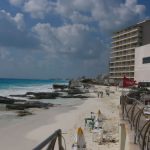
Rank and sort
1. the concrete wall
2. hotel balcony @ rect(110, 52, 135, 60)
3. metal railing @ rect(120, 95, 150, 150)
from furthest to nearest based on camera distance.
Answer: hotel balcony @ rect(110, 52, 135, 60), the concrete wall, metal railing @ rect(120, 95, 150, 150)

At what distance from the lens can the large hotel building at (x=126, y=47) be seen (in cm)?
11731

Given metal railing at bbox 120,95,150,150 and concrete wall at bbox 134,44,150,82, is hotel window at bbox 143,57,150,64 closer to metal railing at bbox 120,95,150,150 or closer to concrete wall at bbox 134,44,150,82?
concrete wall at bbox 134,44,150,82

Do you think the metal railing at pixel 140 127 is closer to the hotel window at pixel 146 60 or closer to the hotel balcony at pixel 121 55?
the hotel window at pixel 146 60

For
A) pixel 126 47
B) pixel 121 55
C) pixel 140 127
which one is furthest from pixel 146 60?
pixel 140 127

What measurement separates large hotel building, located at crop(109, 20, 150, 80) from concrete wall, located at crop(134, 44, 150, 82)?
50.3 ft

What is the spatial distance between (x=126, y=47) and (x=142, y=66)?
107 feet

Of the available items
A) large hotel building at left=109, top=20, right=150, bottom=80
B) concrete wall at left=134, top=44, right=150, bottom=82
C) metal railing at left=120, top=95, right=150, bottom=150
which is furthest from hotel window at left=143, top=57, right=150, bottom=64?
metal railing at left=120, top=95, right=150, bottom=150

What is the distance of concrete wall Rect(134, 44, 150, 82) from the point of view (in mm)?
89062

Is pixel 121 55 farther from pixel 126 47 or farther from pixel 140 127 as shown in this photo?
pixel 140 127

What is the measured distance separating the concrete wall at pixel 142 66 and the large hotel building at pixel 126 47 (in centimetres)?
1532

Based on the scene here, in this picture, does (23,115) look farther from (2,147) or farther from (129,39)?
(129,39)

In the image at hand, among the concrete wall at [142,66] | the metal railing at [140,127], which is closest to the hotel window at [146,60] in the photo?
the concrete wall at [142,66]

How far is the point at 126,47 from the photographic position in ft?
409

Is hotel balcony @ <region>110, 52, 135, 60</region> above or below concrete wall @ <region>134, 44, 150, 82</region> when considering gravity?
above
